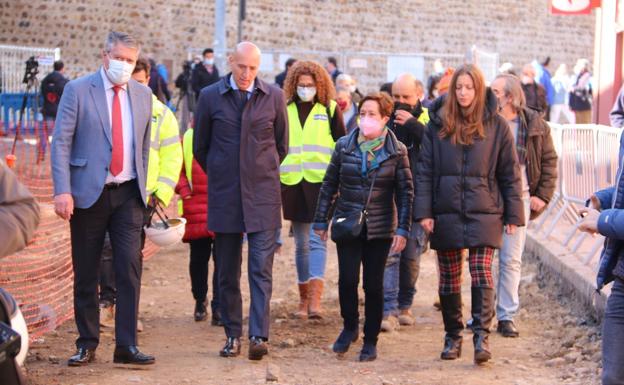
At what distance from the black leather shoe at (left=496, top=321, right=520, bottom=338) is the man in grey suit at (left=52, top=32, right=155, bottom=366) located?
2479 mm

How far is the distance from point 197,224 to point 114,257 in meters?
1.67

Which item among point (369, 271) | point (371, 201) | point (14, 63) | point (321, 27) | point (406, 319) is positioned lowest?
point (406, 319)

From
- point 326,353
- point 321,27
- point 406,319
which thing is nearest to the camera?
point 326,353

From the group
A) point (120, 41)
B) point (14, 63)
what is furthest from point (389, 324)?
point (14, 63)

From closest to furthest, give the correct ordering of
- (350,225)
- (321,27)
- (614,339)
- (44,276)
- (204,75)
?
1. (614,339)
2. (350,225)
3. (44,276)
4. (204,75)
5. (321,27)

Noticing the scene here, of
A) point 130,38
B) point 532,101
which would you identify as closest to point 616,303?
point 130,38

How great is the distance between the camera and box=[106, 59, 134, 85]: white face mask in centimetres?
676

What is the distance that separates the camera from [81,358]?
22.4ft

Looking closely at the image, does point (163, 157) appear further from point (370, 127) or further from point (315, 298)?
point (315, 298)

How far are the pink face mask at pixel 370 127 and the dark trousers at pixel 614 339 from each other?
259cm

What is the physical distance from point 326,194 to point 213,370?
1.28m

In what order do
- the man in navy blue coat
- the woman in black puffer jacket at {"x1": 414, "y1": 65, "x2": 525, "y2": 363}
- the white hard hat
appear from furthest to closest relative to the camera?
1. the white hard hat
2. the woman in black puffer jacket at {"x1": 414, "y1": 65, "x2": 525, "y2": 363}
3. the man in navy blue coat

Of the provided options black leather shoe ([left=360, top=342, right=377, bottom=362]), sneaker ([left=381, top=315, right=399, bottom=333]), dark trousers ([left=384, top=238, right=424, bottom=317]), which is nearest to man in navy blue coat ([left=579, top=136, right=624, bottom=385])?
black leather shoe ([left=360, top=342, right=377, bottom=362])

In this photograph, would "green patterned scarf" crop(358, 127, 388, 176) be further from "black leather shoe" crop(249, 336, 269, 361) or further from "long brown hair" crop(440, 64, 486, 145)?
"black leather shoe" crop(249, 336, 269, 361)
